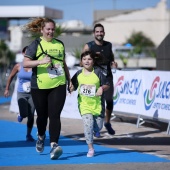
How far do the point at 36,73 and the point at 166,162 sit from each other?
89.9 inches

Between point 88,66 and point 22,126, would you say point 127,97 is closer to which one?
point 22,126

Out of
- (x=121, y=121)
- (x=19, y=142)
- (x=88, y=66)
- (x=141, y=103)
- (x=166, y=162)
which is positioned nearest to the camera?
(x=166, y=162)

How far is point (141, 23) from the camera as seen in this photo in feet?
339

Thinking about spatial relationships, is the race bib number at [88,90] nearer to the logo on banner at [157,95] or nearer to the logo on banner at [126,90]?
the logo on banner at [157,95]

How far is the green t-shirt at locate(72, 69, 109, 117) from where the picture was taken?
1084 centimetres

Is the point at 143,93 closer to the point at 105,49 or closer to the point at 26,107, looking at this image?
the point at 105,49

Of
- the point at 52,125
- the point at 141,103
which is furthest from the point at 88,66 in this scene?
the point at 141,103

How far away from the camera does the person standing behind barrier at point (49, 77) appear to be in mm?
10383

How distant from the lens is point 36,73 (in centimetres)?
1051

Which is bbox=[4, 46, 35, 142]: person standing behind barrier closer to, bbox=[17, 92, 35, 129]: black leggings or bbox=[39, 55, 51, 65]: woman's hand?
bbox=[17, 92, 35, 129]: black leggings

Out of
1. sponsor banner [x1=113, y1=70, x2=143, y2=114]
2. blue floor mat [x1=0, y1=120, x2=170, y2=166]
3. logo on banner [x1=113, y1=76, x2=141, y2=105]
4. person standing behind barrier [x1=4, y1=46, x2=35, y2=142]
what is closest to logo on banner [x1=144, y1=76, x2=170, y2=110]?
sponsor banner [x1=113, y1=70, x2=143, y2=114]

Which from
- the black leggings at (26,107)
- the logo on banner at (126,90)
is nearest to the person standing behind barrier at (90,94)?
the black leggings at (26,107)

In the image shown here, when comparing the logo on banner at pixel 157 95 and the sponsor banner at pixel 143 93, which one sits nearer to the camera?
the logo on banner at pixel 157 95

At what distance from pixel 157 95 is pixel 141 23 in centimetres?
8864
